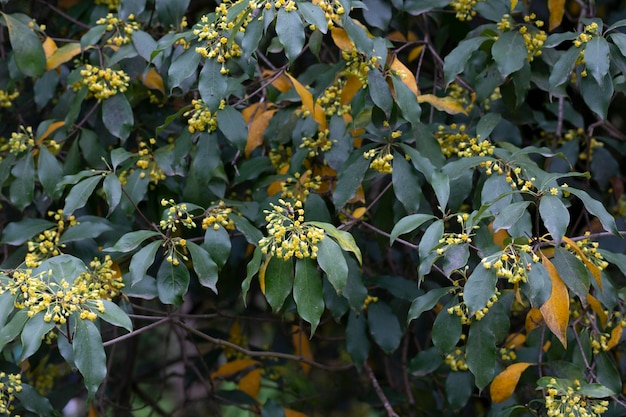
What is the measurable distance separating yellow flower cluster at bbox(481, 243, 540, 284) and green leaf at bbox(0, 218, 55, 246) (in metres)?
1.11

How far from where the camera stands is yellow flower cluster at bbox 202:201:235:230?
1.93 meters

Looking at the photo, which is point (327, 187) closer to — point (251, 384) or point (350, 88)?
point (350, 88)

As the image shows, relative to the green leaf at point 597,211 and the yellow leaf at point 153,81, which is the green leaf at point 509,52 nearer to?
the green leaf at point 597,211

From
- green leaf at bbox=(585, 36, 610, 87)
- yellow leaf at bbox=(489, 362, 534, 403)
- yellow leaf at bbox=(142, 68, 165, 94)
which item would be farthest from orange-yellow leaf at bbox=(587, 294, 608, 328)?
yellow leaf at bbox=(142, 68, 165, 94)

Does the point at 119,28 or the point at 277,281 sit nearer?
the point at 277,281

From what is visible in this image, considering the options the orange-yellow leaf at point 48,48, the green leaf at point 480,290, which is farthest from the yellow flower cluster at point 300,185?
the orange-yellow leaf at point 48,48

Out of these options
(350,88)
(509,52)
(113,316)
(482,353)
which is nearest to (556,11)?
(509,52)

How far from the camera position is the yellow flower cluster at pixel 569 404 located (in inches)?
67.5

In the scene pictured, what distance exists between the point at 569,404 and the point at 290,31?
949 mm

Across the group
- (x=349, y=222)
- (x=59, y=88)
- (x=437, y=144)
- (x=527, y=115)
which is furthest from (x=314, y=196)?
(x=59, y=88)

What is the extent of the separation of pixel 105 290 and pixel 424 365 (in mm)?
882

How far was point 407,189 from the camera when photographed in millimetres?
1971

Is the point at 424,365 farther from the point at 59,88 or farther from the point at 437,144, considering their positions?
the point at 59,88

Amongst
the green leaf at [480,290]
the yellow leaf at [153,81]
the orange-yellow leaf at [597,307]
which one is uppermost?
the yellow leaf at [153,81]
